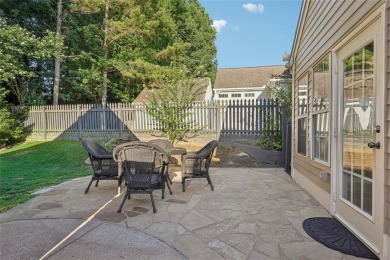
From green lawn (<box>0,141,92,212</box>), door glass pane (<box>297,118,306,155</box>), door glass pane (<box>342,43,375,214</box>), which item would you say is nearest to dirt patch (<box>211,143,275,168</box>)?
door glass pane (<box>297,118,306,155</box>)

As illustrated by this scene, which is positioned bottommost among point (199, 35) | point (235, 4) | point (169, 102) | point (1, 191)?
point (1, 191)

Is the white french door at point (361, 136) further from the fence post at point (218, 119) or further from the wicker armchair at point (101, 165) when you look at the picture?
the fence post at point (218, 119)

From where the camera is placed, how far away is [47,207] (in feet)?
12.2

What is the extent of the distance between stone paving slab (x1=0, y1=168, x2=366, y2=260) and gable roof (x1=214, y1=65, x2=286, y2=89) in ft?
60.4

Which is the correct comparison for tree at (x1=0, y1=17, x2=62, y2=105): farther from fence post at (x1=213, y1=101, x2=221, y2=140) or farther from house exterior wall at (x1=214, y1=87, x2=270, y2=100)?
house exterior wall at (x1=214, y1=87, x2=270, y2=100)

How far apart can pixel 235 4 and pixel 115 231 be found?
7622mm

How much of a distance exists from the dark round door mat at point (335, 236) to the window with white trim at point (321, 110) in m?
0.87

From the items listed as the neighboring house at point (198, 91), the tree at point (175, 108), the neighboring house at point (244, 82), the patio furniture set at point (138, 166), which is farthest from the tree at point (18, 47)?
the neighboring house at point (244, 82)

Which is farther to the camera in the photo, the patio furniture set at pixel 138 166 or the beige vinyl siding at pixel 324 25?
the patio furniture set at pixel 138 166

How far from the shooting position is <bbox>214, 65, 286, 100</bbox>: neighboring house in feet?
70.7

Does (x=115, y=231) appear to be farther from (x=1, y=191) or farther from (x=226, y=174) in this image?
(x=226, y=174)

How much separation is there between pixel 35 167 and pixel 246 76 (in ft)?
63.4

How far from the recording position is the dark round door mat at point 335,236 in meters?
2.45

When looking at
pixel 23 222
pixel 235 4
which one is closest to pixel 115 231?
pixel 23 222
